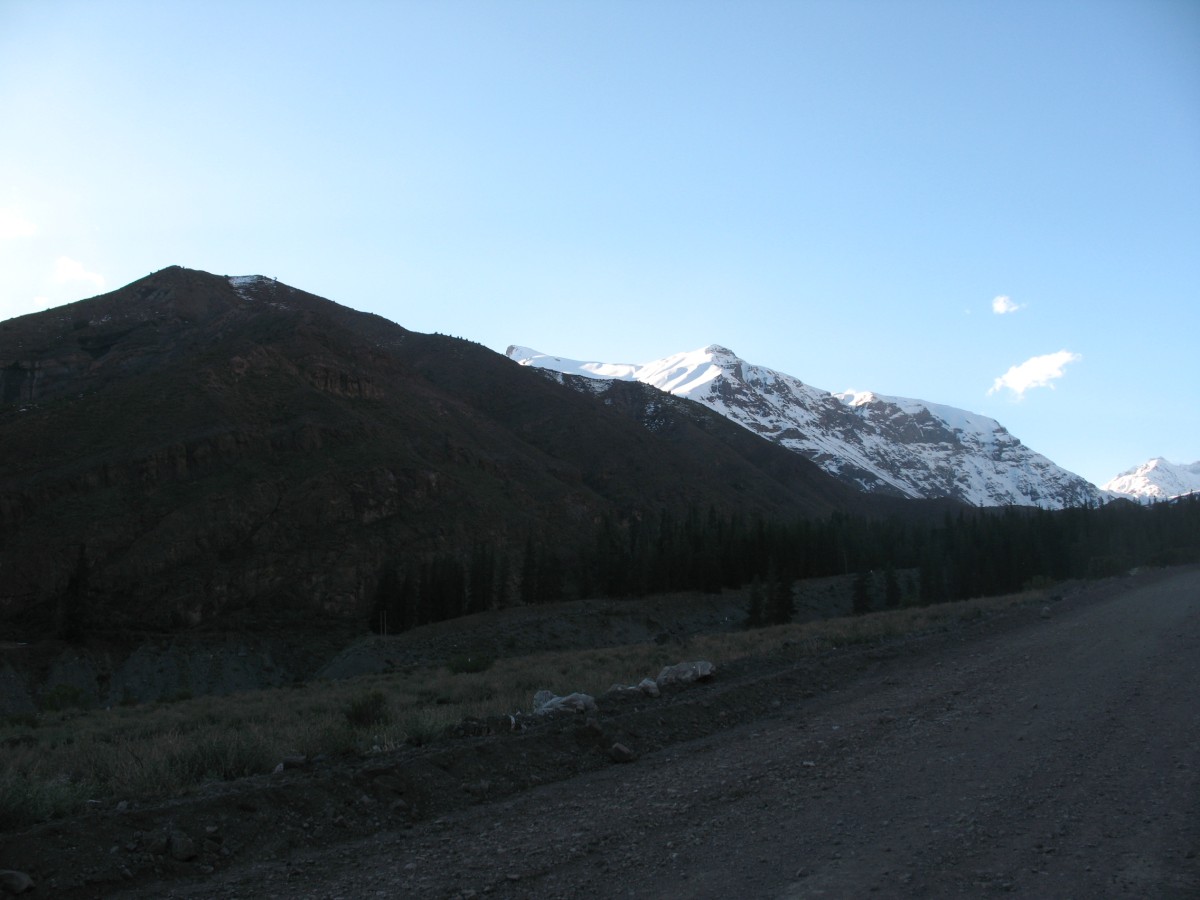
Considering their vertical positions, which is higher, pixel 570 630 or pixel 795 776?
pixel 795 776

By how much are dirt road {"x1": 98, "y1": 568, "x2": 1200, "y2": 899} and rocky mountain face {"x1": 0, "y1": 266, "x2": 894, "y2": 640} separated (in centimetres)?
6290

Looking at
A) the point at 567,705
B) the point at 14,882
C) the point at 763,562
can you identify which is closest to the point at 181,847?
the point at 14,882

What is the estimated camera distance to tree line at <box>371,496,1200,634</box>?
7131cm

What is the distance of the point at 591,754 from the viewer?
9.08 meters

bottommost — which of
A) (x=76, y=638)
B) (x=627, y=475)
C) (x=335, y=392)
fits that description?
(x=76, y=638)

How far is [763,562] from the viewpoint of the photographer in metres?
81.4

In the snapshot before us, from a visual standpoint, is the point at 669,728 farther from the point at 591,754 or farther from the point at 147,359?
the point at 147,359

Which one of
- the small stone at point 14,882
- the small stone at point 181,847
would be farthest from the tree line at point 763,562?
the small stone at point 14,882

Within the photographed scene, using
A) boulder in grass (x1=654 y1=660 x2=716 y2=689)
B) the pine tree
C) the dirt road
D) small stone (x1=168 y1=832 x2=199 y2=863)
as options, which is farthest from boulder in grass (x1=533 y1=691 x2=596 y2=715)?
the pine tree

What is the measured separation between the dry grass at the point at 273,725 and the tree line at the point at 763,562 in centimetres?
4034

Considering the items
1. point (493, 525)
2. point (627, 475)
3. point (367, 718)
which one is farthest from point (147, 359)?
point (367, 718)

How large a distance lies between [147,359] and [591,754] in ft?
363

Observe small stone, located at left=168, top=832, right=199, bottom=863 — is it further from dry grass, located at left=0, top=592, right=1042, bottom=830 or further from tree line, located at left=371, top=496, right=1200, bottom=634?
tree line, located at left=371, top=496, right=1200, bottom=634

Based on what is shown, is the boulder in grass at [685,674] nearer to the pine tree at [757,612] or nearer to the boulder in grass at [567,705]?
the boulder in grass at [567,705]
